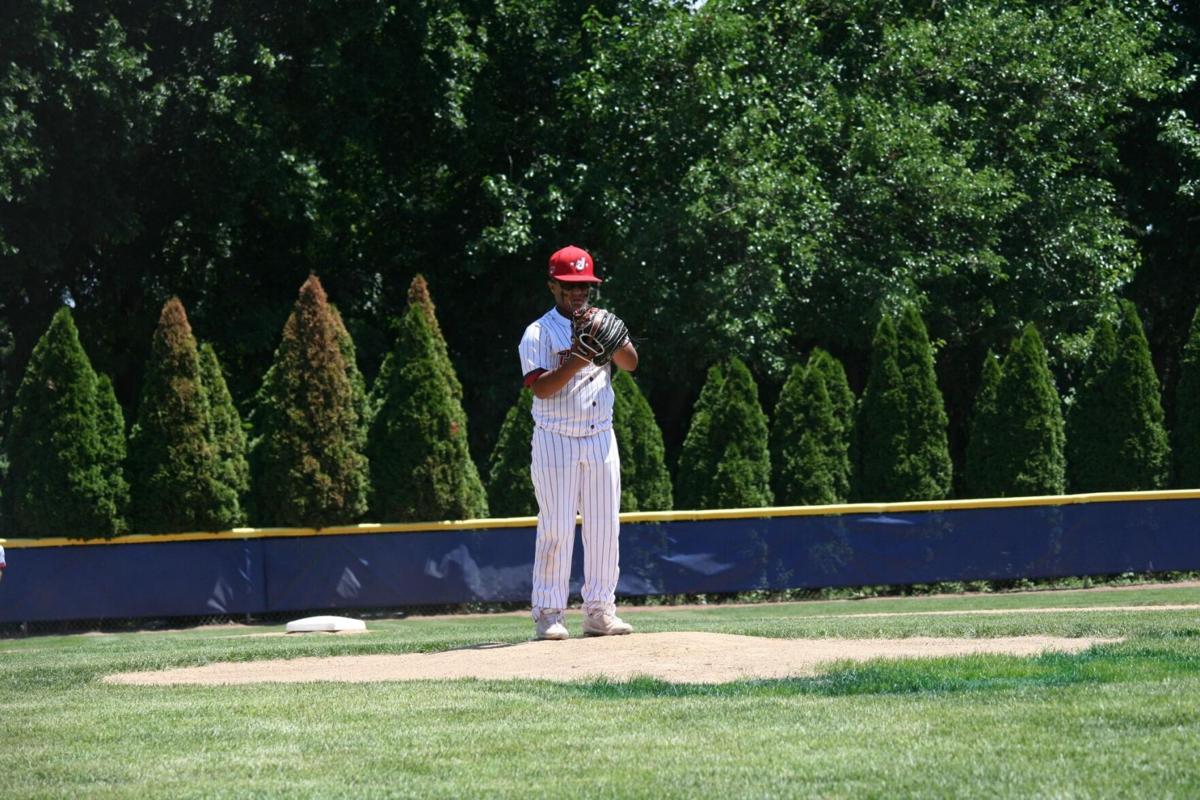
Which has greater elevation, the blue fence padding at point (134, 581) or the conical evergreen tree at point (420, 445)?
the conical evergreen tree at point (420, 445)

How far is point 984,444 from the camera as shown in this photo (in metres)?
19.5

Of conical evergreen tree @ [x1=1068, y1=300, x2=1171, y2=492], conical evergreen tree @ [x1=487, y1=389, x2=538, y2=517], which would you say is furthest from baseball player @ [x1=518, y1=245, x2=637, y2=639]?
conical evergreen tree @ [x1=1068, y1=300, x2=1171, y2=492]

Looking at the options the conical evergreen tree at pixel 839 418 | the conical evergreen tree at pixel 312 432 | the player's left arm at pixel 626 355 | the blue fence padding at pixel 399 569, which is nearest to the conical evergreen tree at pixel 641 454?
the conical evergreen tree at pixel 839 418

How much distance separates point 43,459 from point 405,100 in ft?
30.4

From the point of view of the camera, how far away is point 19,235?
21.2 meters

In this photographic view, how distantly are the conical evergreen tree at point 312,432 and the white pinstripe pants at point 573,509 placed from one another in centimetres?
803

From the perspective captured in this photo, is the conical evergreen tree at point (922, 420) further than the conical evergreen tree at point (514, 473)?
Yes

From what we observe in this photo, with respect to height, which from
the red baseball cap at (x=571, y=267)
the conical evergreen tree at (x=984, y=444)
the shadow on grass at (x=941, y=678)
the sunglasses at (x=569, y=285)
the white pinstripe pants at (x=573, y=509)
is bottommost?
the shadow on grass at (x=941, y=678)

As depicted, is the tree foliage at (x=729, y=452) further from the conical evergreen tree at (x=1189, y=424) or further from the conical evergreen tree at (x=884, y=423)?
the conical evergreen tree at (x=1189, y=424)

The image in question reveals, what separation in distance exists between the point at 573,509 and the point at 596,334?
1.09 metres

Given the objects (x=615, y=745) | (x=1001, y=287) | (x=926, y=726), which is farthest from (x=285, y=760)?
(x=1001, y=287)

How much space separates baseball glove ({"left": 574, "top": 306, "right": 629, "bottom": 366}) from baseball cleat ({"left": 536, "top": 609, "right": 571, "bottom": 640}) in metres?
1.56

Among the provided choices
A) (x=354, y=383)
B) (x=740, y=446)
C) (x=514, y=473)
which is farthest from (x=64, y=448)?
(x=740, y=446)

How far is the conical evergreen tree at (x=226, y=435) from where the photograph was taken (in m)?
17.4
